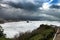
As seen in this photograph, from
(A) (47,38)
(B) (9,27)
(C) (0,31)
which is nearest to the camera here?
(A) (47,38)

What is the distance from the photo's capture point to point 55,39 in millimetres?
34094

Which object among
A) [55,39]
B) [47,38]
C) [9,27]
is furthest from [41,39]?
[9,27]

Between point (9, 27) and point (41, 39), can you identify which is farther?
point (9, 27)

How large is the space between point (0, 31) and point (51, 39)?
36924 mm

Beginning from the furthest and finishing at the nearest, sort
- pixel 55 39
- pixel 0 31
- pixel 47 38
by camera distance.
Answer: pixel 0 31
pixel 47 38
pixel 55 39

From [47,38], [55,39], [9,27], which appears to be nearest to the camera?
[55,39]

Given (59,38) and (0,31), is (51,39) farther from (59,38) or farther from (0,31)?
(0,31)

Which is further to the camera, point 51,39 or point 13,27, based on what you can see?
point 13,27

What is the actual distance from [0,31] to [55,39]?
125 feet

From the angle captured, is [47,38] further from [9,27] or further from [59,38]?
[9,27]

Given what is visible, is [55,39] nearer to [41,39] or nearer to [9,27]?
[41,39]

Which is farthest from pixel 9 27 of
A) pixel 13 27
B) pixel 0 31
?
pixel 0 31

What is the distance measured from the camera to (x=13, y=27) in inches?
5236

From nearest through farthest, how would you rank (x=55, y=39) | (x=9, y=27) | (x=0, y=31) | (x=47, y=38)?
1. (x=55, y=39)
2. (x=47, y=38)
3. (x=0, y=31)
4. (x=9, y=27)
